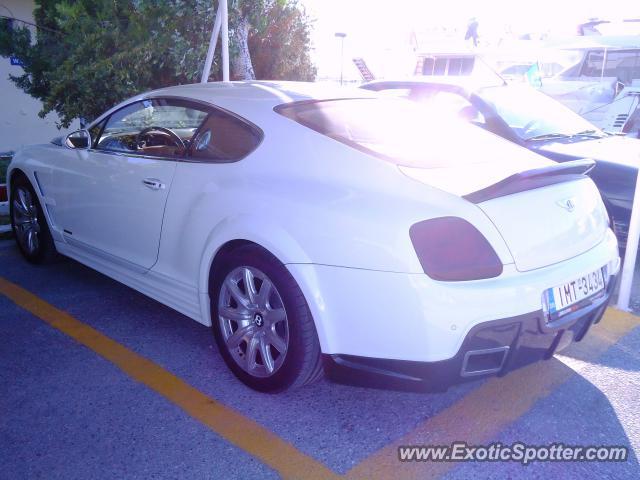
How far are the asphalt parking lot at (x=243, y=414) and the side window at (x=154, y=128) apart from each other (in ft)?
3.55

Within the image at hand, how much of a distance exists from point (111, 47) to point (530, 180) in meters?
5.28

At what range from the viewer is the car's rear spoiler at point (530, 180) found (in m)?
2.34

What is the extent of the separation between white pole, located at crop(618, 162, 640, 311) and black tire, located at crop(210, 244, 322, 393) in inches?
93.1

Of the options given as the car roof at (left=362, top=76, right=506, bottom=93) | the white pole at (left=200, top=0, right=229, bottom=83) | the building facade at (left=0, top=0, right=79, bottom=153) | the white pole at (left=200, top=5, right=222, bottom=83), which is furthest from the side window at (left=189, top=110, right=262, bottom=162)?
the building facade at (left=0, top=0, right=79, bottom=153)

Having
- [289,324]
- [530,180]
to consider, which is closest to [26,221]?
[289,324]

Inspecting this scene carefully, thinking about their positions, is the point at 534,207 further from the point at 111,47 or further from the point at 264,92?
the point at 111,47

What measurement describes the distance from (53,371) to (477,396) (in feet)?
6.92

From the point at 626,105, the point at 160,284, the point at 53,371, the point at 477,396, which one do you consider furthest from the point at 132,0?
the point at 626,105

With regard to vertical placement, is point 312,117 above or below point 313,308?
above

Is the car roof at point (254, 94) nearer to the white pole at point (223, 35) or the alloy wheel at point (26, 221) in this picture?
the alloy wheel at point (26, 221)

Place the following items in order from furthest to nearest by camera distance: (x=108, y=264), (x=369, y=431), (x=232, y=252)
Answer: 1. (x=108, y=264)
2. (x=232, y=252)
3. (x=369, y=431)

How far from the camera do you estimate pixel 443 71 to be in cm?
1387

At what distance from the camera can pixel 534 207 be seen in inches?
95.9

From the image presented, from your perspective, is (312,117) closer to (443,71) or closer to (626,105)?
(626,105)
